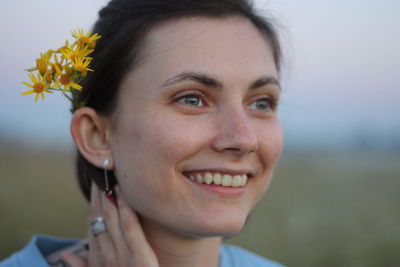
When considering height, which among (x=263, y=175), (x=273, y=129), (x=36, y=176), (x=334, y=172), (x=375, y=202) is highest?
(x=273, y=129)

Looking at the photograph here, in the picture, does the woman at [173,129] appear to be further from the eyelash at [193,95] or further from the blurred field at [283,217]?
the blurred field at [283,217]

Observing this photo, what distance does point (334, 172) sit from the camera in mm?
12070

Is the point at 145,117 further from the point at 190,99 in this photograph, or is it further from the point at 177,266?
the point at 177,266

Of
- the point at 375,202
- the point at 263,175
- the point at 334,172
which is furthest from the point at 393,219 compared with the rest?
the point at 263,175

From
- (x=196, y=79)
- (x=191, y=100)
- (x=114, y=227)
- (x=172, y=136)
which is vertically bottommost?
(x=114, y=227)

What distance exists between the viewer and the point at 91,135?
88.4 inches

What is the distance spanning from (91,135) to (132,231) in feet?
1.91

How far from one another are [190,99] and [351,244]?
4995 mm

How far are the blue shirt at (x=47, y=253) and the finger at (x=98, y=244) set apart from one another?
28 centimetres

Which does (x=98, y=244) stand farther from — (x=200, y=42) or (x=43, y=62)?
(x=200, y=42)

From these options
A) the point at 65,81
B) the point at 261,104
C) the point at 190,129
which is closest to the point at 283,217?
the point at 261,104

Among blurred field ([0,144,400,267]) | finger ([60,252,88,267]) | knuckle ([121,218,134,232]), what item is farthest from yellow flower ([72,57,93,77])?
blurred field ([0,144,400,267])

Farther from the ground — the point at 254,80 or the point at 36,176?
the point at 254,80

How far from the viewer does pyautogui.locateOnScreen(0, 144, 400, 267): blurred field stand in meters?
5.71
